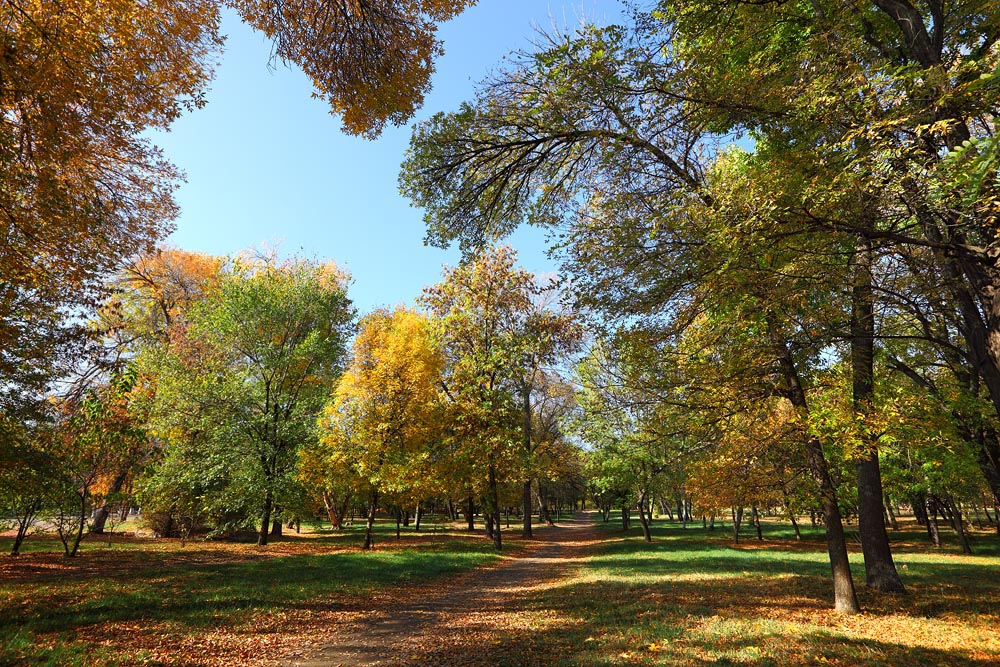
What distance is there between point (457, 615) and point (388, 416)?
11.5 metres

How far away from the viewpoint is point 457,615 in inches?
390

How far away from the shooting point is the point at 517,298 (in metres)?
25.2

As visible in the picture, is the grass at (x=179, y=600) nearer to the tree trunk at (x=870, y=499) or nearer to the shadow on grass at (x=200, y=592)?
the shadow on grass at (x=200, y=592)

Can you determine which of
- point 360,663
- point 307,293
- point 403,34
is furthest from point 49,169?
point 307,293

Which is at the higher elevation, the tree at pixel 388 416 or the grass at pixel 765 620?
the tree at pixel 388 416

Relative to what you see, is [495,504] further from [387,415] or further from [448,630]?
[448,630]

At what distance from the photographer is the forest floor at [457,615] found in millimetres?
6652

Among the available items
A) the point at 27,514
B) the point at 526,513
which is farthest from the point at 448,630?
the point at 526,513

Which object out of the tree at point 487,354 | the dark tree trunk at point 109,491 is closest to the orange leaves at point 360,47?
the tree at point 487,354

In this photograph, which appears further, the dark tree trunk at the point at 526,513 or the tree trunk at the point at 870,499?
the dark tree trunk at the point at 526,513

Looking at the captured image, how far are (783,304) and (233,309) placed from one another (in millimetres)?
21499

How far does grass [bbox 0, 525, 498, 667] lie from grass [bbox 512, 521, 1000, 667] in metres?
4.92

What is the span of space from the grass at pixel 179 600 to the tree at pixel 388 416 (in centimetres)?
347

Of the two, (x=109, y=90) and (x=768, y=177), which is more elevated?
(x=109, y=90)
